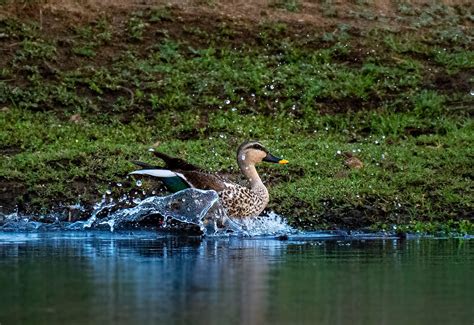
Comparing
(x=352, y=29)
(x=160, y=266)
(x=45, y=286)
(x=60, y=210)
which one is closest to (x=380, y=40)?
(x=352, y=29)

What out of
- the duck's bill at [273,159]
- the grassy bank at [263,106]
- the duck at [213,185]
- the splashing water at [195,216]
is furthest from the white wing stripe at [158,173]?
the duck's bill at [273,159]

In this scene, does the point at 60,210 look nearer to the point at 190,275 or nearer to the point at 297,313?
the point at 190,275

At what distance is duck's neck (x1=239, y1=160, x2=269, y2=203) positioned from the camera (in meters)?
14.4

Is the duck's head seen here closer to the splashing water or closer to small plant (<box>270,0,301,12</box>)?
the splashing water

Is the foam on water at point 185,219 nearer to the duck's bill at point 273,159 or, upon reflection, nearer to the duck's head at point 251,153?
the duck's head at point 251,153

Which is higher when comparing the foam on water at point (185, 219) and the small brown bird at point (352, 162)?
the small brown bird at point (352, 162)

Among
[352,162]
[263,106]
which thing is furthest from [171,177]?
[263,106]

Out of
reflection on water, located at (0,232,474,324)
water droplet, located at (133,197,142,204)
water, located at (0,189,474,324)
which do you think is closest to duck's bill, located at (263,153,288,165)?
Result: water, located at (0,189,474,324)

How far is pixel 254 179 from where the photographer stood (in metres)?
14.8

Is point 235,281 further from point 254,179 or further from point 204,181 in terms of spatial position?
point 254,179

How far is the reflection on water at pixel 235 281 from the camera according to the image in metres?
8.81

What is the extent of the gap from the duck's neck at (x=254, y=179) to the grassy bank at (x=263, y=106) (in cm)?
37

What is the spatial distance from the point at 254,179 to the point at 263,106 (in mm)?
3665

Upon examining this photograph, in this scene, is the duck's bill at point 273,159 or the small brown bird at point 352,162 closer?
the duck's bill at point 273,159
